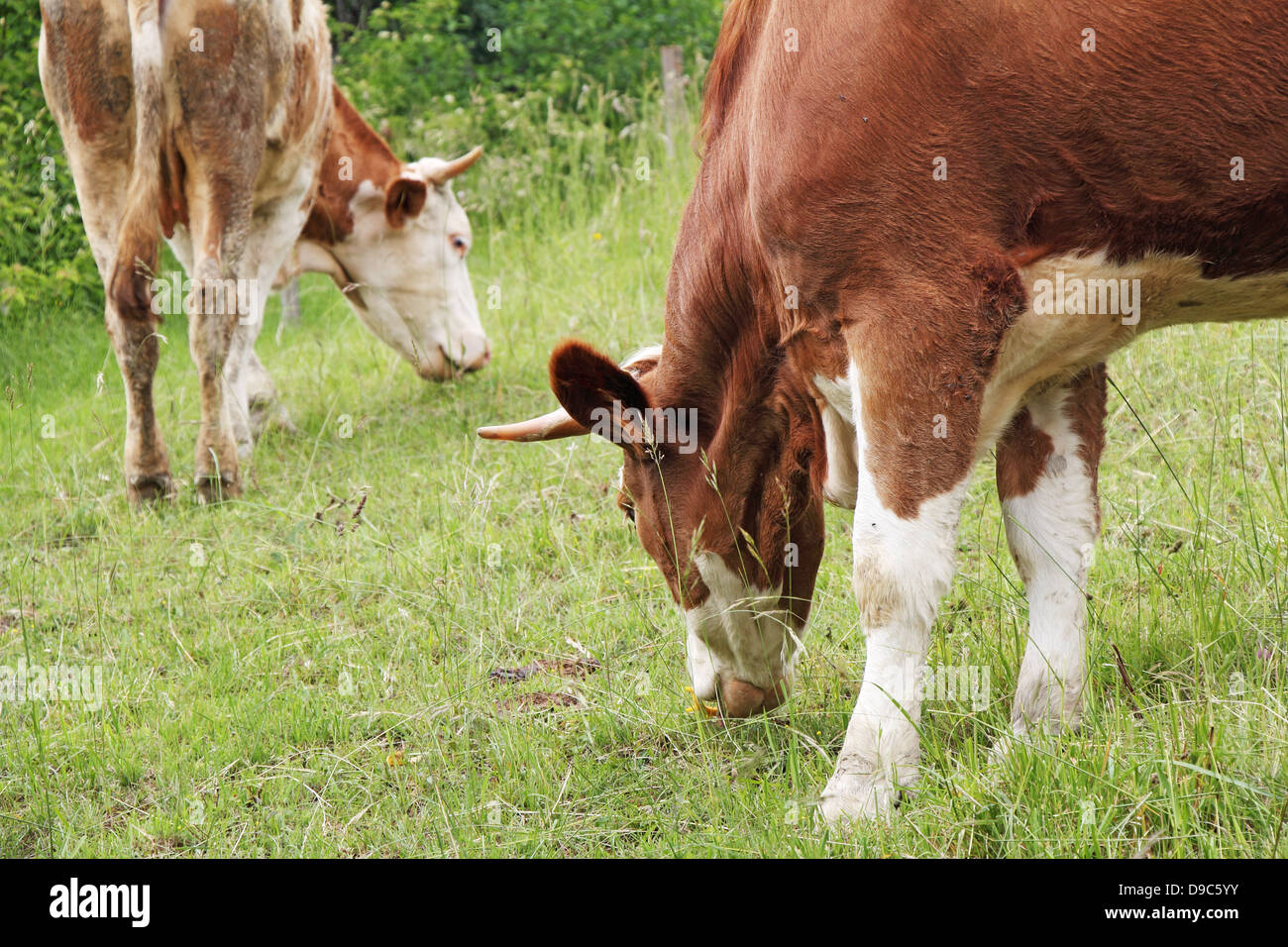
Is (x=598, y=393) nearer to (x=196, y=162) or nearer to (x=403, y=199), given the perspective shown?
(x=196, y=162)

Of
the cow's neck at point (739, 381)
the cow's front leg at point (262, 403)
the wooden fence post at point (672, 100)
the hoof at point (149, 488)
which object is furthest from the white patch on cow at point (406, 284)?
the cow's neck at point (739, 381)

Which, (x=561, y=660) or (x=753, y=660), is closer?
(x=753, y=660)

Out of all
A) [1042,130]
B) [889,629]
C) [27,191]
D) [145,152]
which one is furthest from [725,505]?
[27,191]

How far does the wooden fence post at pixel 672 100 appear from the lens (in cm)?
957

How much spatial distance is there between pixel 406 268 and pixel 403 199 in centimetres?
36

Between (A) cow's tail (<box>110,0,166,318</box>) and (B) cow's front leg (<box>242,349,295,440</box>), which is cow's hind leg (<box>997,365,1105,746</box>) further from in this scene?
(B) cow's front leg (<box>242,349,295,440</box>)

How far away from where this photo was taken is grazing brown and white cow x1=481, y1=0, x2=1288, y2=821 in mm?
2264

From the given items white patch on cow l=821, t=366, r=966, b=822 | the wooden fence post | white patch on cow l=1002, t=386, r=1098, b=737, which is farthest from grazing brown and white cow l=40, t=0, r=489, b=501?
the wooden fence post

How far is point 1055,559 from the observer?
2.90 m

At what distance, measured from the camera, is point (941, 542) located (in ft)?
8.27

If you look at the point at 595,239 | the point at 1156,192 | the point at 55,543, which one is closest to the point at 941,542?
the point at 1156,192
